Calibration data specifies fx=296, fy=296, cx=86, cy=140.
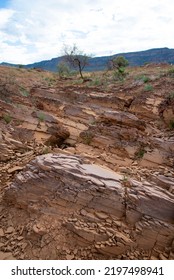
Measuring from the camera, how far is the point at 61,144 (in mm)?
7770

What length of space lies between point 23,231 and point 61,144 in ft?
10.5

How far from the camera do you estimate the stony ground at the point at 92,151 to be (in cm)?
460

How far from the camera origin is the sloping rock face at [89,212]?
4.55 meters

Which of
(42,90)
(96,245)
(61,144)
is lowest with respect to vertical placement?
(96,245)

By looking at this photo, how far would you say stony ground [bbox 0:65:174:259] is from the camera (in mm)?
4602

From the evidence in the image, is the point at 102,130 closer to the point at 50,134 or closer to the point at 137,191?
the point at 50,134

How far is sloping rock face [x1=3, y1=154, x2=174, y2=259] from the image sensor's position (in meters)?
4.55

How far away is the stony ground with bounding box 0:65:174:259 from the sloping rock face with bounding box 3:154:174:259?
16 millimetres

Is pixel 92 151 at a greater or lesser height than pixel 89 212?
greater

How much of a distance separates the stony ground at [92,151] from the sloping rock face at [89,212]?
16mm

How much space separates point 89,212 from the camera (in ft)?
16.0

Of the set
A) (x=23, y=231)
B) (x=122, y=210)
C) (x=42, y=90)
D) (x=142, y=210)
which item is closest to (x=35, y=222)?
(x=23, y=231)

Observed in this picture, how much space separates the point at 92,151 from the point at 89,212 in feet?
8.32

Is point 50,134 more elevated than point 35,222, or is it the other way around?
point 50,134
